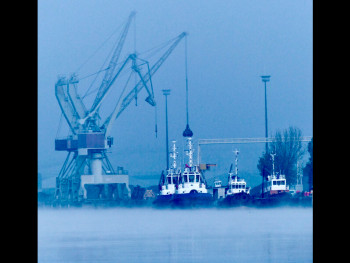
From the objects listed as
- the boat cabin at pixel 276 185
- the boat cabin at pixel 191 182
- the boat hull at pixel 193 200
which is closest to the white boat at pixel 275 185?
the boat cabin at pixel 276 185

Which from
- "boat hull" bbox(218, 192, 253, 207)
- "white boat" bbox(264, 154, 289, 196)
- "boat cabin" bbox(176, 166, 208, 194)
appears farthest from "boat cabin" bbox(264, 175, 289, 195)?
"boat cabin" bbox(176, 166, 208, 194)

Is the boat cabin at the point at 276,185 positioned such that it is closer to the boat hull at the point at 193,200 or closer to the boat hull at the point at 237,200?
the boat hull at the point at 237,200

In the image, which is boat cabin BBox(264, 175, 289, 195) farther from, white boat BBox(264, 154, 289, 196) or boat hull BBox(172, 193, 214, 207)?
boat hull BBox(172, 193, 214, 207)

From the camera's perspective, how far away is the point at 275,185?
29.6 meters

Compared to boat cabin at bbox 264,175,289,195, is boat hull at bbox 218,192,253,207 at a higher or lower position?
lower

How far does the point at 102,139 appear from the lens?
3041 cm

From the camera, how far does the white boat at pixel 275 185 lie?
2931 cm

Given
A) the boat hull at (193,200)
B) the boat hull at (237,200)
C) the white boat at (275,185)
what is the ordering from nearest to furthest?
the boat hull at (237,200) < the white boat at (275,185) < the boat hull at (193,200)

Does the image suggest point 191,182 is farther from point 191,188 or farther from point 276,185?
point 276,185

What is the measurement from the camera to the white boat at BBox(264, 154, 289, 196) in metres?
29.3
